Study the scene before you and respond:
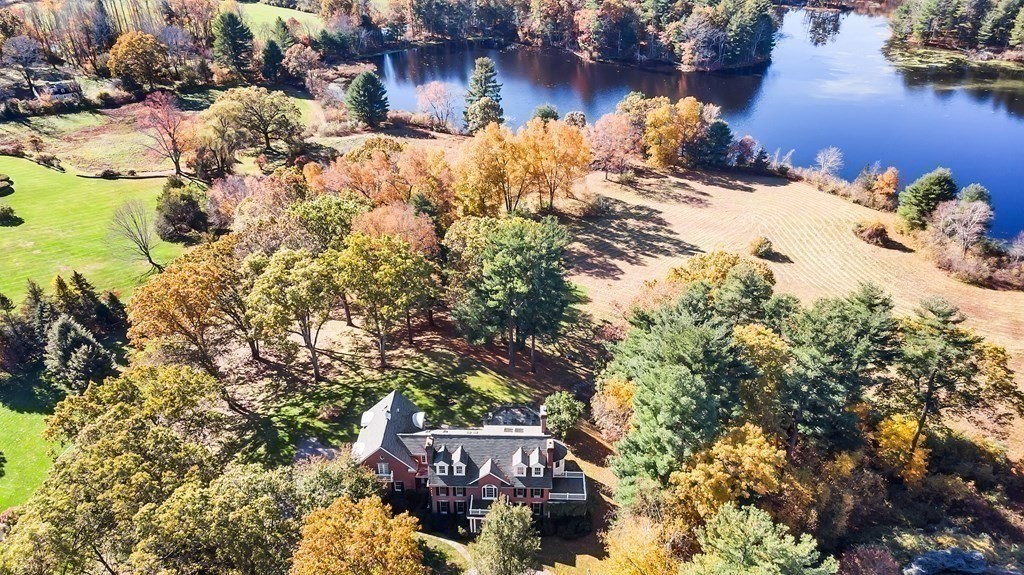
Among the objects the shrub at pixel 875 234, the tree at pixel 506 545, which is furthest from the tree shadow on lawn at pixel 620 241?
the tree at pixel 506 545

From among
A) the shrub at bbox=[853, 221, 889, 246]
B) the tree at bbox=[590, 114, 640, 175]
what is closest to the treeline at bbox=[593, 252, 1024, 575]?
the shrub at bbox=[853, 221, 889, 246]

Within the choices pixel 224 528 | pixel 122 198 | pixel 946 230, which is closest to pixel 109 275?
pixel 122 198

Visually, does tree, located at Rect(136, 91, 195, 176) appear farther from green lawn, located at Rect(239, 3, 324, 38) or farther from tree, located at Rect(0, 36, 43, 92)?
green lawn, located at Rect(239, 3, 324, 38)

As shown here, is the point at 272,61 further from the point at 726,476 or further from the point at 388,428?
the point at 726,476

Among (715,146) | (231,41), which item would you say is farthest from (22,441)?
(231,41)

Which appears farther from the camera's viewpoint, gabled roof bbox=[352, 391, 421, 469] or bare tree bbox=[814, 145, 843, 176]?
bare tree bbox=[814, 145, 843, 176]

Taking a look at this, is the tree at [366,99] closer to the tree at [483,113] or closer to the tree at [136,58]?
the tree at [483,113]

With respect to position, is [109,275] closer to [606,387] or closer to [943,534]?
[606,387]
